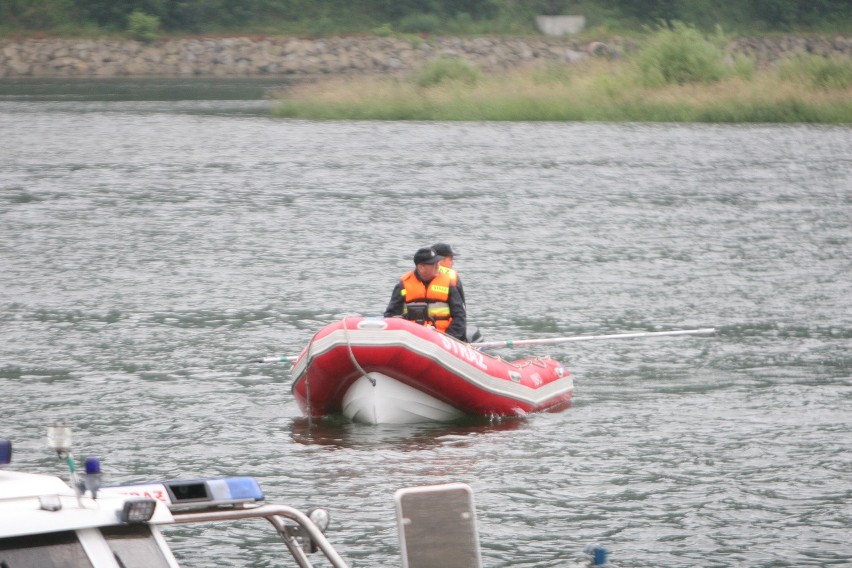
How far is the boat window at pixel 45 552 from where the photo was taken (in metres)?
4.51

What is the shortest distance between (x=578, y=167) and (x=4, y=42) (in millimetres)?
47833

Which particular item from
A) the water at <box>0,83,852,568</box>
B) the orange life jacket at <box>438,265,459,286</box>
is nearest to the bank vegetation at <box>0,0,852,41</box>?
the water at <box>0,83,852,568</box>

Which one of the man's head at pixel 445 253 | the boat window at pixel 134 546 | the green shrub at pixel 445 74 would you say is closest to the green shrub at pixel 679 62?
the green shrub at pixel 445 74

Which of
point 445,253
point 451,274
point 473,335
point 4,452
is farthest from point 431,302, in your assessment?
point 4,452

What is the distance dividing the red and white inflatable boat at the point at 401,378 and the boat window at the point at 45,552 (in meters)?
8.09

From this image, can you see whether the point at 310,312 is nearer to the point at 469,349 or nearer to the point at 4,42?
the point at 469,349

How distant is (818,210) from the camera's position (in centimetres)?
3008

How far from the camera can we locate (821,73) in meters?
47.0

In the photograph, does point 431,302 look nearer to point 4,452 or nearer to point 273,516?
point 273,516

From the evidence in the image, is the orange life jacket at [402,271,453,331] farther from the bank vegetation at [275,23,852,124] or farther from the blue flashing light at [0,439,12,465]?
the bank vegetation at [275,23,852,124]

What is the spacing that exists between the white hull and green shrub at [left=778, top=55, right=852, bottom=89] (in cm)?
3576

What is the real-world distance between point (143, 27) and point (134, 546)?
7958cm

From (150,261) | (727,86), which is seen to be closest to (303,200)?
(150,261)

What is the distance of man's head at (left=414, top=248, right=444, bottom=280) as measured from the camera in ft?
44.2
